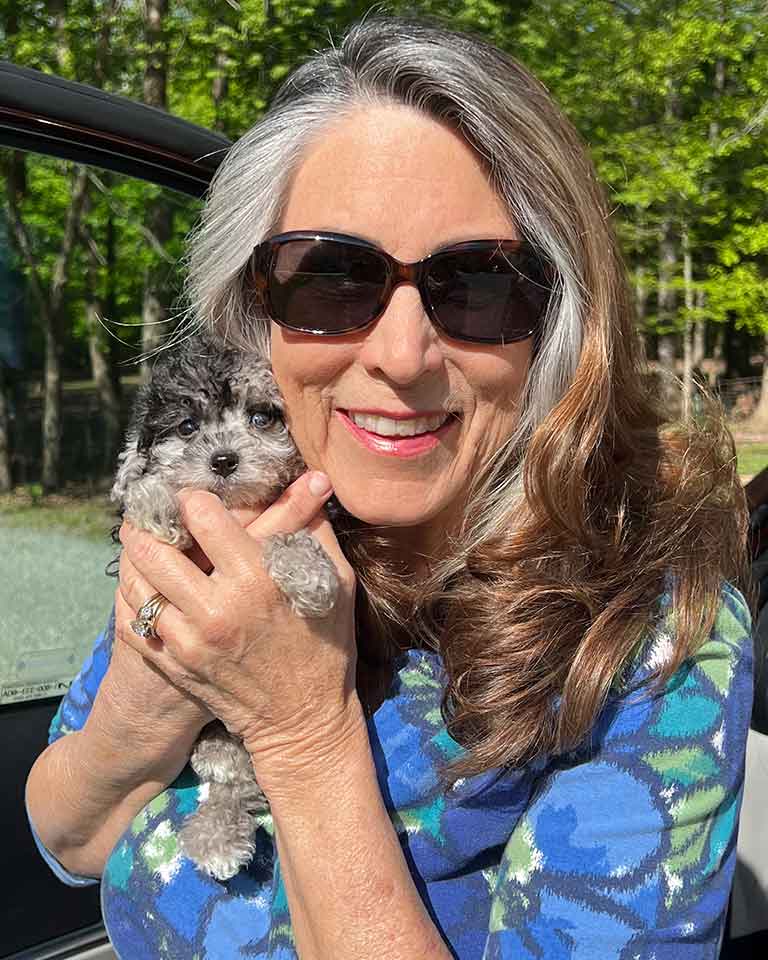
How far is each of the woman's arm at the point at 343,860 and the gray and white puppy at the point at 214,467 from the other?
0.29m

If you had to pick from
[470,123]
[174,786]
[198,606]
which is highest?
[470,123]

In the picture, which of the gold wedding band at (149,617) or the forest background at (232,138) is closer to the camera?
the gold wedding band at (149,617)

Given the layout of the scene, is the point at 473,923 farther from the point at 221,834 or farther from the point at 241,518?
the point at 241,518

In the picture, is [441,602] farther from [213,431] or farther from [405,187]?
[405,187]

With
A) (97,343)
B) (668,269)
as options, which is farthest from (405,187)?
(668,269)

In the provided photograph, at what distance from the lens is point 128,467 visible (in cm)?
209

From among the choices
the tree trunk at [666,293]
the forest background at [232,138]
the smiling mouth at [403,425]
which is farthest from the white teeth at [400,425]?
the tree trunk at [666,293]

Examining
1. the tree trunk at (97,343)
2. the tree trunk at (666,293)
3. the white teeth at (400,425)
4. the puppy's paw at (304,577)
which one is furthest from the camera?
the tree trunk at (666,293)

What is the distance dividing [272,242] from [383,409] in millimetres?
414

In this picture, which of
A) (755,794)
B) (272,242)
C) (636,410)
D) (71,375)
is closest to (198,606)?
(272,242)

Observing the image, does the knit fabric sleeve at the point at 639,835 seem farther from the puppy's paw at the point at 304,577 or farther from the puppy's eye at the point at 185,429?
the puppy's eye at the point at 185,429

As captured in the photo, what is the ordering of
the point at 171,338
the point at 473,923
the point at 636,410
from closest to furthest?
the point at 473,923, the point at 636,410, the point at 171,338

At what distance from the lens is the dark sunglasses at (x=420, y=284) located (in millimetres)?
1741

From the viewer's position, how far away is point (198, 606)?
1684mm
